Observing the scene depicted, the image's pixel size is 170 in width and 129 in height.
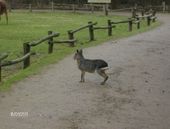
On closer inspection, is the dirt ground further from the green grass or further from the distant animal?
the green grass

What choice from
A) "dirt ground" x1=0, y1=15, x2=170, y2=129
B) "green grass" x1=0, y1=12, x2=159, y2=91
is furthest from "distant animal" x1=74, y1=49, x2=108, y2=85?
"green grass" x1=0, y1=12, x2=159, y2=91

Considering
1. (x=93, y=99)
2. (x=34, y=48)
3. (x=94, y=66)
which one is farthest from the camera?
(x=34, y=48)

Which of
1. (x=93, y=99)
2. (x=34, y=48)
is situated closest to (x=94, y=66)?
(x=93, y=99)

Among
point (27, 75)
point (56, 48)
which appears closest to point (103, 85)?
point (27, 75)

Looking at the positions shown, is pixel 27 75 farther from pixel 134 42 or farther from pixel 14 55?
pixel 134 42

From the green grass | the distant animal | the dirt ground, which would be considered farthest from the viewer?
the green grass

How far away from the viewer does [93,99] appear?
1173 centimetres

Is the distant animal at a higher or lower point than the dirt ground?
higher

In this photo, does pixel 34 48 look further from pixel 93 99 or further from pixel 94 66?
pixel 93 99

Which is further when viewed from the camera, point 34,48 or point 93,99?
point 34,48

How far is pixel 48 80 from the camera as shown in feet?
45.7

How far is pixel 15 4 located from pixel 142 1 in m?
13.5

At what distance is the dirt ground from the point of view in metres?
9.85

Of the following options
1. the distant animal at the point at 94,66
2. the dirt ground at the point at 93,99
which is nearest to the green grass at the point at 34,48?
the dirt ground at the point at 93,99
